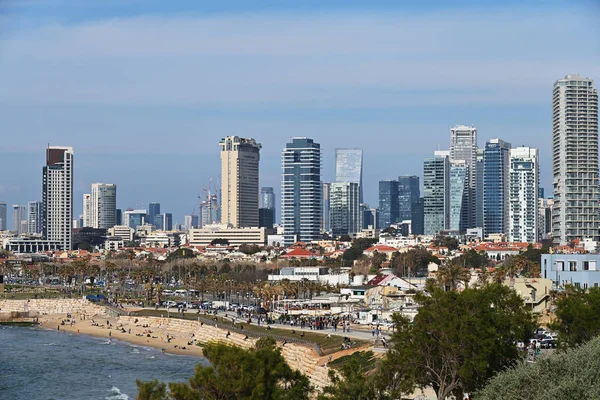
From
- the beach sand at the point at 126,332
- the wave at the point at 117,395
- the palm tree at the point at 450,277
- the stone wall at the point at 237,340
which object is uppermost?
the palm tree at the point at 450,277

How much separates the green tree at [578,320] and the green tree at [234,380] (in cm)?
1173

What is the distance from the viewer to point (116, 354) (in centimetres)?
6600

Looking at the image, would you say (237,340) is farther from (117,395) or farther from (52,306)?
(52,306)

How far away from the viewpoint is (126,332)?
78.6 m

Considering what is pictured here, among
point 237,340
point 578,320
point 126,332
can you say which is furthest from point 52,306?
point 578,320

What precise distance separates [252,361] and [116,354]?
1648 inches

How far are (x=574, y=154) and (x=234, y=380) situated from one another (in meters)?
136

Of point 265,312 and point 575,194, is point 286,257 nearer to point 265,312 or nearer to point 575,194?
point 575,194

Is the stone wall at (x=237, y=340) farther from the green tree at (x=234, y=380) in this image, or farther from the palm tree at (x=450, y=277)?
the palm tree at (x=450, y=277)

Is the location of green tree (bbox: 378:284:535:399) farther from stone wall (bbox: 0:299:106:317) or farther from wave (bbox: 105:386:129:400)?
stone wall (bbox: 0:299:106:317)

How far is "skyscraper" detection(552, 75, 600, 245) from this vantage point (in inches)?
5728

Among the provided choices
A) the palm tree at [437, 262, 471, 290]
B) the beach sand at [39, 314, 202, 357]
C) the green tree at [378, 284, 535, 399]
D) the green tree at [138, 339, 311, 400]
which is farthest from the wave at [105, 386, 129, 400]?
the palm tree at [437, 262, 471, 290]

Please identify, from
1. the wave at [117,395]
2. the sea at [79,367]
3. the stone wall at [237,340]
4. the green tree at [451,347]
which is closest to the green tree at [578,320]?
the green tree at [451,347]

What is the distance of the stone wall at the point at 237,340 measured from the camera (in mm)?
46250
